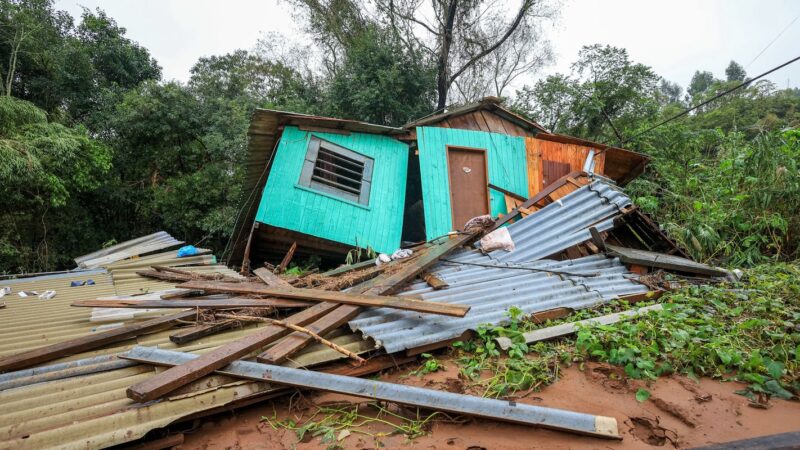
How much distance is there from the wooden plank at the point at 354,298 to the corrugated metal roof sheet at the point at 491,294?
12 cm

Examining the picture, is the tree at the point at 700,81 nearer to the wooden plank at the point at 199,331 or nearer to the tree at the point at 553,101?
the tree at the point at 553,101

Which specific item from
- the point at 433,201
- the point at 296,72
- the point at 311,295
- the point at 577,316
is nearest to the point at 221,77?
the point at 296,72

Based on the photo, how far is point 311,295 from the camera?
125 inches

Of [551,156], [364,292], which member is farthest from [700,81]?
[364,292]

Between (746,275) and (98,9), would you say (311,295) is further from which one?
Answer: (98,9)

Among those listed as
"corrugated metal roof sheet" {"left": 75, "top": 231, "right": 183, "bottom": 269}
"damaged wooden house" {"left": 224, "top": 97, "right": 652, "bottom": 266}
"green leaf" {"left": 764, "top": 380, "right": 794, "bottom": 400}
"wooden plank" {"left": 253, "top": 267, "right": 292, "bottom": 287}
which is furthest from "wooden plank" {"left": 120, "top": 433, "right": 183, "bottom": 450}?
"corrugated metal roof sheet" {"left": 75, "top": 231, "right": 183, "bottom": 269}

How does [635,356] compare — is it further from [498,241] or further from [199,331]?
[199,331]

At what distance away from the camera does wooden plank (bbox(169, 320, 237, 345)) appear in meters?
2.62

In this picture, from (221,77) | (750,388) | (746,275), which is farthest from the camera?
(221,77)

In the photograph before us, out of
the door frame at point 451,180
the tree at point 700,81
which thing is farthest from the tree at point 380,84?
the tree at point 700,81

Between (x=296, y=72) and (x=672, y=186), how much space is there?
64.7 feet

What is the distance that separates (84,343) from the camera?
2637mm

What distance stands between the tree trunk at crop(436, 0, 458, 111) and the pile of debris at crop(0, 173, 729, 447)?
10.8 meters

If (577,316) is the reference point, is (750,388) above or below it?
below
